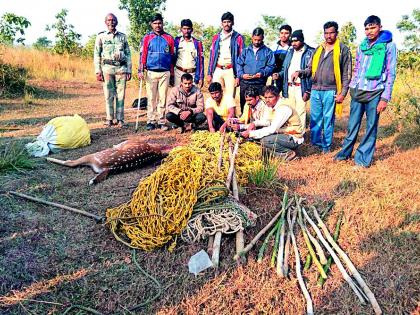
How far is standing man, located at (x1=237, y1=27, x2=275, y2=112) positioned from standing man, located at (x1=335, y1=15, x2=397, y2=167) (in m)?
1.56

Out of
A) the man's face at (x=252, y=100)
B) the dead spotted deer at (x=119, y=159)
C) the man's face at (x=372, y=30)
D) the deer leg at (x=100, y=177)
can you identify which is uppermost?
the man's face at (x=372, y=30)

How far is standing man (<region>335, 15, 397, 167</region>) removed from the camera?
4137 mm

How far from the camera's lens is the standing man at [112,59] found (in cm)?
622

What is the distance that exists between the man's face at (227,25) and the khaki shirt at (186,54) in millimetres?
683

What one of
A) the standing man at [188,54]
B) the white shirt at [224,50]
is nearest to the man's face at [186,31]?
the standing man at [188,54]

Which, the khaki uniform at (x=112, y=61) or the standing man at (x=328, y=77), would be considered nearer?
the standing man at (x=328, y=77)

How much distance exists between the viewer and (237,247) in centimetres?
284

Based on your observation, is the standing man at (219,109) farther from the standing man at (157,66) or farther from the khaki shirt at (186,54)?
the standing man at (157,66)

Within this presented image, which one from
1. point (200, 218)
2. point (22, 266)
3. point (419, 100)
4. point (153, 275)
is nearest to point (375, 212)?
point (200, 218)

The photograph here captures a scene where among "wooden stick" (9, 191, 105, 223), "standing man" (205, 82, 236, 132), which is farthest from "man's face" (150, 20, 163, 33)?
"wooden stick" (9, 191, 105, 223)

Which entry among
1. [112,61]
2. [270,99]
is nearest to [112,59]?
[112,61]

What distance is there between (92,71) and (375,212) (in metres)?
14.0

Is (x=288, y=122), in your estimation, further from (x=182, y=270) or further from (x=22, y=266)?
(x=22, y=266)

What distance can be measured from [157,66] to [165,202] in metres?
3.80
